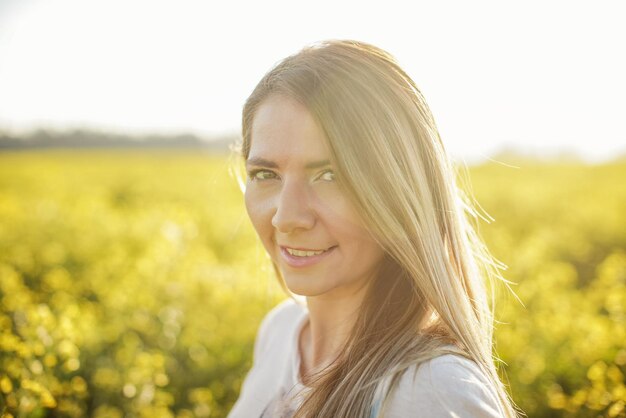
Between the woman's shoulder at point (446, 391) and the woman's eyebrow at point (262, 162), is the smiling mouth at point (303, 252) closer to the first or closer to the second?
the woman's eyebrow at point (262, 162)

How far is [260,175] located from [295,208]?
8.5 inches

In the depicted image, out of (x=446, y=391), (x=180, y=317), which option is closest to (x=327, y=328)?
(x=446, y=391)

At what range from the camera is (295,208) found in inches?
56.8

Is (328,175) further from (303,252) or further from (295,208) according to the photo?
(303,252)

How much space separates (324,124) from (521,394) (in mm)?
2019

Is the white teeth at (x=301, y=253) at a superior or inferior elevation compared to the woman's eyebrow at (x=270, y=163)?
inferior

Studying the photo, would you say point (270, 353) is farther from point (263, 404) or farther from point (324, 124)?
point (324, 124)

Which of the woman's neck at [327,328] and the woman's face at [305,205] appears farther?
the woman's neck at [327,328]

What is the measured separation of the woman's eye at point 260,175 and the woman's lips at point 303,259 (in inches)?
8.6

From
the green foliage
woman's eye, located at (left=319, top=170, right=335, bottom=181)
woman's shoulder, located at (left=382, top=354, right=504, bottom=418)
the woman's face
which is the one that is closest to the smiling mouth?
the woman's face

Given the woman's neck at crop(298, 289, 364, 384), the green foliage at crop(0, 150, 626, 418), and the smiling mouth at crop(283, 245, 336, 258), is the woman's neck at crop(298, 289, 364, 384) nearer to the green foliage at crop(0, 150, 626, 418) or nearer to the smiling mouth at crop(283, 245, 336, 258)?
the smiling mouth at crop(283, 245, 336, 258)

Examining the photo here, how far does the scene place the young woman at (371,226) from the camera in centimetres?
132

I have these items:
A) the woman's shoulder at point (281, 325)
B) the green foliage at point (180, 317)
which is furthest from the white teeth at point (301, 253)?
the green foliage at point (180, 317)

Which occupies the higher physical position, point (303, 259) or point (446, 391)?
point (303, 259)
